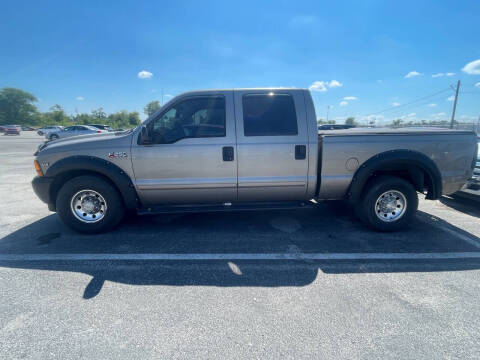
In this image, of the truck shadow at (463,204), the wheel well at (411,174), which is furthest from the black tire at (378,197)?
the truck shadow at (463,204)

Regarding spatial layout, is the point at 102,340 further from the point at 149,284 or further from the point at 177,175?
the point at 177,175

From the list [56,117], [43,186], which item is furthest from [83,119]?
→ [43,186]

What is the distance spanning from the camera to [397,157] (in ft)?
11.8

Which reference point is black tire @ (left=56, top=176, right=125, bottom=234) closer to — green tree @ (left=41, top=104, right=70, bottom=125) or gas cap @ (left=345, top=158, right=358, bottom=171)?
gas cap @ (left=345, top=158, right=358, bottom=171)

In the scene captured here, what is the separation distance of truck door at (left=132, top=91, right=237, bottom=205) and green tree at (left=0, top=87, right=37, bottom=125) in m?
95.4

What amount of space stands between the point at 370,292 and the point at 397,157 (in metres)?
2.08

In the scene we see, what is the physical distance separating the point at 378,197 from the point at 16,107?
100915 millimetres

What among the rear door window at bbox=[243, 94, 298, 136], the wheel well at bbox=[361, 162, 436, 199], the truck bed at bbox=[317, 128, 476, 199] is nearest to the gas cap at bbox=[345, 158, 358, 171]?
the truck bed at bbox=[317, 128, 476, 199]

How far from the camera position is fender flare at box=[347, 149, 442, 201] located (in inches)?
142

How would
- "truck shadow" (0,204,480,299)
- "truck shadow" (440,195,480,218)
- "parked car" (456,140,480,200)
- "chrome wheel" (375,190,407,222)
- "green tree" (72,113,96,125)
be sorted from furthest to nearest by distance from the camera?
"green tree" (72,113,96,125)
"truck shadow" (440,195,480,218)
"parked car" (456,140,480,200)
"chrome wheel" (375,190,407,222)
"truck shadow" (0,204,480,299)

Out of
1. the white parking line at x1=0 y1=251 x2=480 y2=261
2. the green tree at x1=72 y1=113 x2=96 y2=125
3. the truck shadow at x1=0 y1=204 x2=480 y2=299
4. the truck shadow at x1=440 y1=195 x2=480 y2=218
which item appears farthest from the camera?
the green tree at x1=72 y1=113 x2=96 y2=125

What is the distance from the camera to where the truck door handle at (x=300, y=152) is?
3598 millimetres

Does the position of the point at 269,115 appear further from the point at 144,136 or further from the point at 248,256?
the point at 248,256

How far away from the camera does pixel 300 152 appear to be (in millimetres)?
3607
